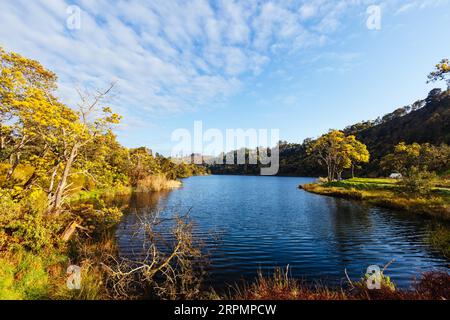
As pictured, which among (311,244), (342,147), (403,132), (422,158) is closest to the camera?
(311,244)

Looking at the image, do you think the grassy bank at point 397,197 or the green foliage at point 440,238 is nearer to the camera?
the green foliage at point 440,238

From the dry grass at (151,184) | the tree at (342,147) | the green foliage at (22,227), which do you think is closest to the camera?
the green foliage at (22,227)

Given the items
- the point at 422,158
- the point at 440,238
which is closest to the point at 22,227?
the point at 440,238

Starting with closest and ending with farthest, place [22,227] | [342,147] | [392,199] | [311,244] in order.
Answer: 1. [22,227]
2. [311,244]
3. [392,199]
4. [342,147]

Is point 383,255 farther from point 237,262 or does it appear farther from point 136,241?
point 136,241

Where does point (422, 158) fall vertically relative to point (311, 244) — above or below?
above

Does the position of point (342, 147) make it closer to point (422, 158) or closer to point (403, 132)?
point (422, 158)

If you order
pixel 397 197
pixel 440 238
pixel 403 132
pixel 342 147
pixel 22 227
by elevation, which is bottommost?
pixel 440 238

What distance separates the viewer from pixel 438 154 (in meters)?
64.6

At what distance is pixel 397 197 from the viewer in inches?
1414

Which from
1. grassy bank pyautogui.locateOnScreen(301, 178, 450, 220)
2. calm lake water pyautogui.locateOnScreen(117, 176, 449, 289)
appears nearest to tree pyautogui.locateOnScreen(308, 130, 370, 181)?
grassy bank pyautogui.locateOnScreen(301, 178, 450, 220)

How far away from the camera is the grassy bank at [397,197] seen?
28303 mm

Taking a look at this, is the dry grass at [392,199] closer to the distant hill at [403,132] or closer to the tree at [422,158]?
the tree at [422,158]

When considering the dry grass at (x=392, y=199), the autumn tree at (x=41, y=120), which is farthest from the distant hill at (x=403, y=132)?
Answer: the autumn tree at (x=41, y=120)
